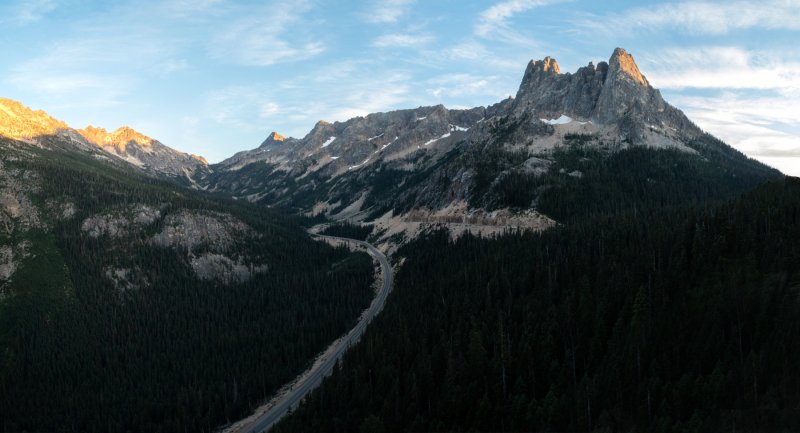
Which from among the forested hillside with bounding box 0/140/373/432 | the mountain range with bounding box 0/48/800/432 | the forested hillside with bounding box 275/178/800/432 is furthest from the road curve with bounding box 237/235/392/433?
the forested hillside with bounding box 275/178/800/432

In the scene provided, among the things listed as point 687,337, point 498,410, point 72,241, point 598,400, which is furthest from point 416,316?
point 72,241

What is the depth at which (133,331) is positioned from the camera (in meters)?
150

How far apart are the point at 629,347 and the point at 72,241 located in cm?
20802

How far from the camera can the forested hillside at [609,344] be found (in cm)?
7025

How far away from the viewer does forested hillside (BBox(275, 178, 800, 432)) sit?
7025cm

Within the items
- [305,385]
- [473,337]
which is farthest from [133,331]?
[473,337]

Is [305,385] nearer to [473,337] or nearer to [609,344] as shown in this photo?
[473,337]

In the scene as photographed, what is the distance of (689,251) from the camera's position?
354 feet

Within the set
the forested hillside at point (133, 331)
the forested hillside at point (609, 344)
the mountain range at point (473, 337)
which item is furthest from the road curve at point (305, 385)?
the forested hillside at point (609, 344)

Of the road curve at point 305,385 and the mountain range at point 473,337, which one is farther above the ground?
the mountain range at point 473,337

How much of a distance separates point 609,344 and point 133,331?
14609 centimetres

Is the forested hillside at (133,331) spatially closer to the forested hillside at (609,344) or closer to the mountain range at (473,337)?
the mountain range at (473,337)

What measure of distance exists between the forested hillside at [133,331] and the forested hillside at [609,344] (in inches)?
1354

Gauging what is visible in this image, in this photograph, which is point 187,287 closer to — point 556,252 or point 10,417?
point 10,417
